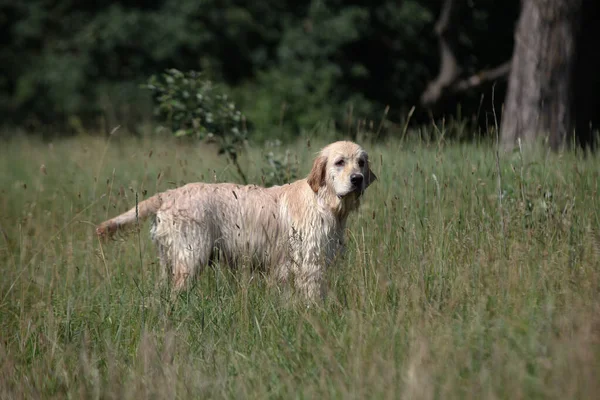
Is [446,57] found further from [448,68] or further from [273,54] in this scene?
[273,54]

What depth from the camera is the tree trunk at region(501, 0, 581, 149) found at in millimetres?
9086

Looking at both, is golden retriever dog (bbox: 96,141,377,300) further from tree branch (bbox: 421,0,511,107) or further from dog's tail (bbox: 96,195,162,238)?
tree branch (bbox: 421,0,511,107)

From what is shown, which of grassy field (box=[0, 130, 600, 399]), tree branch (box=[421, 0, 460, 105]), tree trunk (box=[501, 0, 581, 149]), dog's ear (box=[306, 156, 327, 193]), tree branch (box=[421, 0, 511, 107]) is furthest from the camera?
tree branch (box=[421, 0, 460, 105])

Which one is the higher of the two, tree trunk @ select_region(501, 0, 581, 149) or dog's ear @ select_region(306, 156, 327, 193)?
tree trunk @ select_region(501, 0, 581, 149)

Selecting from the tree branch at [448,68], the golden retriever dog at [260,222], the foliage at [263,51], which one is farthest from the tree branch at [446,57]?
the golden retriever dog at [260,222]

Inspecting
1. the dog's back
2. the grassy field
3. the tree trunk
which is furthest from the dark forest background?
the dog's back

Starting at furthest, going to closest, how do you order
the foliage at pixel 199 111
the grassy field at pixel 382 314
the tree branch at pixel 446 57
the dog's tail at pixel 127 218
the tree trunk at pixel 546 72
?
the tree branch at pixel 446 57
the tree trunk at pixel 546 72
the foliage at pixel 199 111
the dog's tail at pixel 127 218
the grassy field at pixel 382 314

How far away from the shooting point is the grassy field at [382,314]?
3.42 meters

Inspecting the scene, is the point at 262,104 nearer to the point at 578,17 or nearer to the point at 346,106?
the point at 346,106

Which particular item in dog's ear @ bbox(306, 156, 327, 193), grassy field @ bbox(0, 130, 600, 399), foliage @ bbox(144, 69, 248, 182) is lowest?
grassy field @ bbox(0, 130, 600, 399)

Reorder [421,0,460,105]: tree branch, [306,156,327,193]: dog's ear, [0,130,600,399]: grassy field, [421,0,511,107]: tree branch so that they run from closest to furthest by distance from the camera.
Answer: [0,130,600,399]: grassy field → [306,156,327,193]: dog's ear → [421,0,511,107]: tree branch → [421,0,460,105]: tree branch

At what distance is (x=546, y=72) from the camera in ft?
30.1

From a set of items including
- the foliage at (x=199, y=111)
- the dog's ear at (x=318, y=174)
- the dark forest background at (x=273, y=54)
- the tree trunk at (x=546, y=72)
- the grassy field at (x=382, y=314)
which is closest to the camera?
the grassy field at (x=382, y=314)

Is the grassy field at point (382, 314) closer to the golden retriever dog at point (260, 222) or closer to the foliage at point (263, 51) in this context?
the golden retriever dog at point (260, 222)
